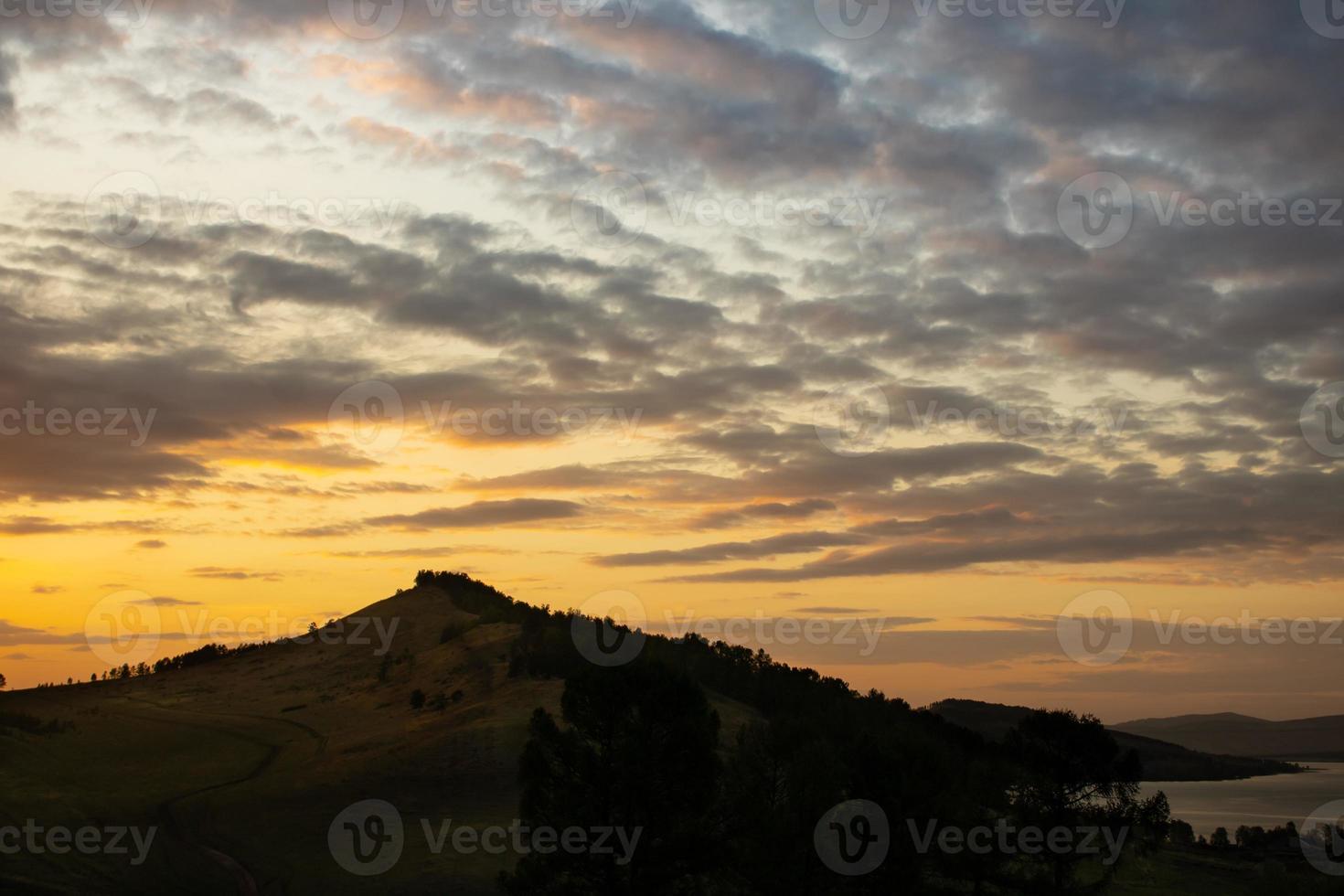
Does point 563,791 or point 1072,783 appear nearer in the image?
point 563,791

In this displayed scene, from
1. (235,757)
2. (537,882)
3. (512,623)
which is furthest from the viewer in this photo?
(512,623)

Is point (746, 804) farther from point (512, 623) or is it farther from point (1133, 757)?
point (512, 623)

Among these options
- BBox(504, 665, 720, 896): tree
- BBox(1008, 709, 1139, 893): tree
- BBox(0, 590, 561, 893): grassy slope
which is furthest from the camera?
BBox(0, 590, 561, 893): grassy slope

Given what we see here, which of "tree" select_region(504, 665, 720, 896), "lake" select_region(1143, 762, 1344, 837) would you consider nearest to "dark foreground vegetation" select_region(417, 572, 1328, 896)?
"tree" select_region(504, 665, 720, 896)

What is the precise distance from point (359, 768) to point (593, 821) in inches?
1319

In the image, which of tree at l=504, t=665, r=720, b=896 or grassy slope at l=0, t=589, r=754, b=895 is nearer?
tree at l=504, t=665, r=720, b=896

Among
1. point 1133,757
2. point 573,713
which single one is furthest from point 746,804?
point 1133,757

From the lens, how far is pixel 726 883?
156 ft

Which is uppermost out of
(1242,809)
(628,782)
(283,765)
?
(628,782)

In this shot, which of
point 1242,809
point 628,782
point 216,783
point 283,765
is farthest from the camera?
point 1242,809

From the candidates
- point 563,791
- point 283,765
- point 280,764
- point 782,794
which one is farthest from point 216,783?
point 782,794

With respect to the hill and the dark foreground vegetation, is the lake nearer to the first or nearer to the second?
the hill

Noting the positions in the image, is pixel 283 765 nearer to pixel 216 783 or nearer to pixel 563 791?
pixel 216 783

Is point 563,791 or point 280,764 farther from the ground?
point 563,791
